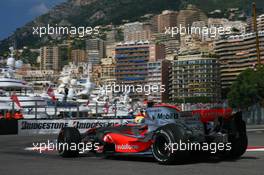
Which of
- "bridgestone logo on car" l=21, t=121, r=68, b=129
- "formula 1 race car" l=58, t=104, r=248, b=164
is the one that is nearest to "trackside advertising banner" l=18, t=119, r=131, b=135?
"bridgestone logo on car" l=21, t=121, r=68, b=129

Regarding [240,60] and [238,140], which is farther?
[240,60]

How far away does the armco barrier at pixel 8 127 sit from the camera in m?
27.8

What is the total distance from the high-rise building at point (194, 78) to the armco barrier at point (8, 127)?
5354 inches

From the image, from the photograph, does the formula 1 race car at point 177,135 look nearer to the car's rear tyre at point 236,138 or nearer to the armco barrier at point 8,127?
the car's rear tyre at point 236,138

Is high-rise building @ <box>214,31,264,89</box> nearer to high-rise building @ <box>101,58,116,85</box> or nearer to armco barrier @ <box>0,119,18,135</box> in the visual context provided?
high-rise building @ <box>101,58,116,85</box>

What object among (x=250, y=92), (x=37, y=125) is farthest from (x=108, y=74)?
(x=37, y=125)

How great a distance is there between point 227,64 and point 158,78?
1212 inches

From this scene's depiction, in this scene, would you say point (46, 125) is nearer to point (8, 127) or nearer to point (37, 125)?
point (37, 125)

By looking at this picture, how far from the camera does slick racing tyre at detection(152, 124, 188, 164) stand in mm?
9461

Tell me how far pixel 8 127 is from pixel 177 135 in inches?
783

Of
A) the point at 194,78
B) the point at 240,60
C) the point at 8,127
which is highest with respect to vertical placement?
the point at 240,60

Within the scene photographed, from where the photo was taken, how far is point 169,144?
9500 millimetres

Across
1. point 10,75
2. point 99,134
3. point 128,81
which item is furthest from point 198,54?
point 99,134

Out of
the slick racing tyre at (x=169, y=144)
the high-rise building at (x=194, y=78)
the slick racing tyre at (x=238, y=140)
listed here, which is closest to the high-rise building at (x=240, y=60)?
the high-rise building at (x=194, y=78)
